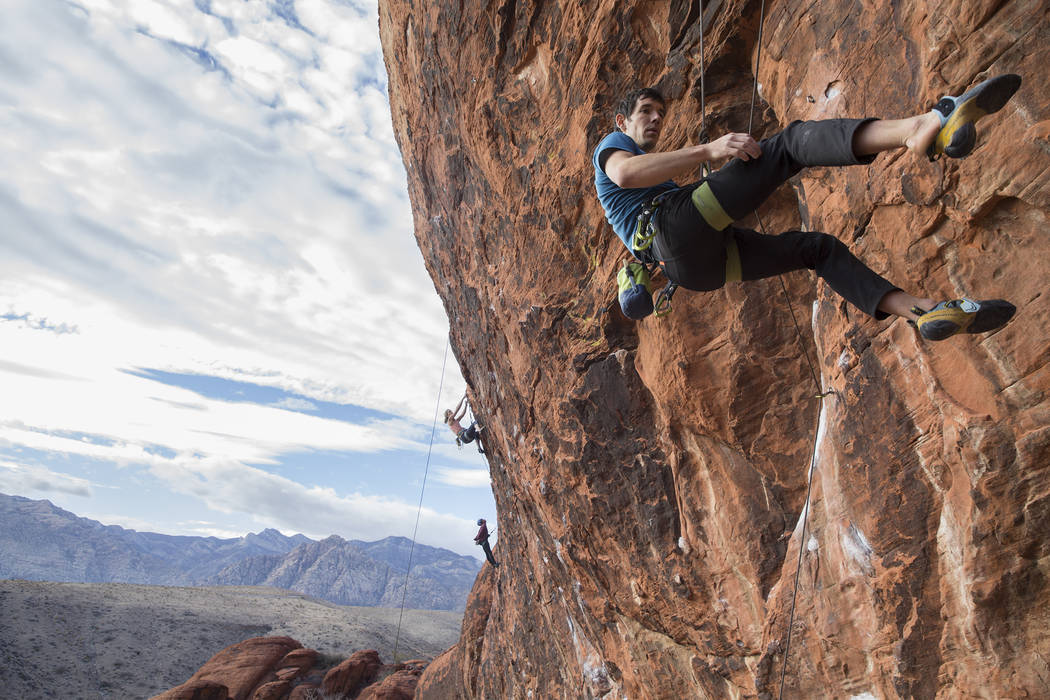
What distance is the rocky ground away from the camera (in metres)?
33.4

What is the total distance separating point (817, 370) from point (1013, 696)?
2390mm

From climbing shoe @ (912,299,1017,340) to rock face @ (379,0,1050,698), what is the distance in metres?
0.49

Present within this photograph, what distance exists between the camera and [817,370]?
4.79m

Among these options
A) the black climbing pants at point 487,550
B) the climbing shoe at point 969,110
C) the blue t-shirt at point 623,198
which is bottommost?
the black climbing pants at point 487,550

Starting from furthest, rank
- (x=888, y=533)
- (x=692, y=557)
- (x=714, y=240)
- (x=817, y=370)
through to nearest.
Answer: (x=692, y=557)
(x=817, y=370)
(x=888, y=533)
(x=714, y=240)

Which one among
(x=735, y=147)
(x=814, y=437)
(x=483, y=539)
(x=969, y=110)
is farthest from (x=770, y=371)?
(x=483, y=539)

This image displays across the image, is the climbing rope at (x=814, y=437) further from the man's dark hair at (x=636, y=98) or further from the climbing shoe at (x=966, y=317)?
the climbing shoe at (x=966, y=317)

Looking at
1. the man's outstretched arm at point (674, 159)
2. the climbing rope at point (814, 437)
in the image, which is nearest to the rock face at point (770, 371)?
the climbing rope at point (814, 437)

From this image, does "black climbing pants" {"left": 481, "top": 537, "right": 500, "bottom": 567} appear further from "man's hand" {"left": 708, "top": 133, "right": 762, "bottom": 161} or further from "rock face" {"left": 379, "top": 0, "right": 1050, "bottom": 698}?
"man's hand" {"left": 708, "top": 133, "right": 762, "bottom": 161}

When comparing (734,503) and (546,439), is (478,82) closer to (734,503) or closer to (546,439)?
(546,439)

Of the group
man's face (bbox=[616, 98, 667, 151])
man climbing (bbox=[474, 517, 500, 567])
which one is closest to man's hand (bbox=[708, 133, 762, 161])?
man's face (bbox=[616, 98, 667, 151])

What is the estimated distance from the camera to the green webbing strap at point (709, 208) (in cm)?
324

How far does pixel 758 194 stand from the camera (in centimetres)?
314

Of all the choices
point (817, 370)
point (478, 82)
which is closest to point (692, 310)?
point (817, 370)
